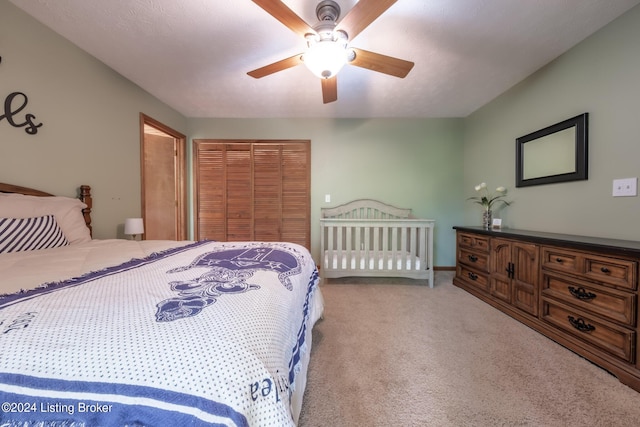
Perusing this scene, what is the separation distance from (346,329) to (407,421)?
811mm

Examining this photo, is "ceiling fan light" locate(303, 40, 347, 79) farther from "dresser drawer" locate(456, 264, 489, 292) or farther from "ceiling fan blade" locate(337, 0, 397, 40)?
"dresser drawer" locate(456, 264, 489, 292)

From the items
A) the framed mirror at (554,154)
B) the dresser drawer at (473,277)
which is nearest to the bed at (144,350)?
the dresser drawer at (473,277)

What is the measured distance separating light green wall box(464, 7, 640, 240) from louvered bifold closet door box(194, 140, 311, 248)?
257cm

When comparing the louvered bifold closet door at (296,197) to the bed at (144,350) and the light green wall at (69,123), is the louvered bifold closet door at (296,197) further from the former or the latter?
the bed at (144,350)

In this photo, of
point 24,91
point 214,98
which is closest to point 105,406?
point 24,91

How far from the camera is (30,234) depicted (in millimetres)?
Result: 1439

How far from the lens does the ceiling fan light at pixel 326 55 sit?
1462 millimetres

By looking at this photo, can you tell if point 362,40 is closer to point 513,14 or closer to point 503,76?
point 513,14

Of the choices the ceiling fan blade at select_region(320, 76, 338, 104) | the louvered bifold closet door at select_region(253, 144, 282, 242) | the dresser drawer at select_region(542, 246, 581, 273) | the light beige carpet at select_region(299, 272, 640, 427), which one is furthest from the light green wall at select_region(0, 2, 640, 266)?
the ceiling fan blade at select_region(320, 76, 338, 104)

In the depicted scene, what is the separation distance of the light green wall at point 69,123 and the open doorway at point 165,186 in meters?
0.83

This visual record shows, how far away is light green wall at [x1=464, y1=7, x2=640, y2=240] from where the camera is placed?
1.62 meters

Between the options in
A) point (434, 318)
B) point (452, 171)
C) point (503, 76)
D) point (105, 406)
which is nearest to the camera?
point (105, 406)

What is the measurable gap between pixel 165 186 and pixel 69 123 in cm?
175

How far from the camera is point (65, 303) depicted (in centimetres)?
66
